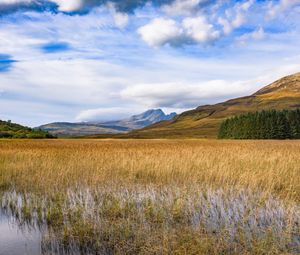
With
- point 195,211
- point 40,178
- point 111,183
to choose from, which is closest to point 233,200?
point 195,211

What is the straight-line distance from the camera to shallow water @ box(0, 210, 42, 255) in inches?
258

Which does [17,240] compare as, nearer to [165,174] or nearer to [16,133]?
[165,174]

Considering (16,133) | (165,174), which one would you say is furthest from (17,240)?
(16,133)

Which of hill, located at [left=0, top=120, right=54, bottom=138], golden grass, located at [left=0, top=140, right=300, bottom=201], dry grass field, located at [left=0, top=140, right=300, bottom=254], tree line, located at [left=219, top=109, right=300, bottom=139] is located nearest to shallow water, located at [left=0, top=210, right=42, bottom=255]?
dry grass field, located at [left=0, top=140, right=300, bottom=254]

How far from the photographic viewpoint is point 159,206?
9.38 metres

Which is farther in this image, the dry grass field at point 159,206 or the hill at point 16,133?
the hill at point 16,133

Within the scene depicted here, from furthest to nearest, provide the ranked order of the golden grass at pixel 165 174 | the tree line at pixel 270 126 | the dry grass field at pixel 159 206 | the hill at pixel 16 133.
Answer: the tree line at pixel 270 126
the hill at pixel 16 133
the golden grass at pixel 165 174
the dry grass field at pixel 159 206

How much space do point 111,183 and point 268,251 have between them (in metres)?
→ 8.47

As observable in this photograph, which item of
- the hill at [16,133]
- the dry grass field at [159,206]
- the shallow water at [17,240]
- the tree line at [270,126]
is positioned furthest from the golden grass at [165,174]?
the tree line at [270,126]

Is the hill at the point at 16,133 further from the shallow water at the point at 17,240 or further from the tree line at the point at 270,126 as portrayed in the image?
the shallow water at the point at 17,240

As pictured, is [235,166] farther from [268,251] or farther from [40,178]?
[268,251]

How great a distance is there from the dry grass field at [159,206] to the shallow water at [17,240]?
0.34 meters

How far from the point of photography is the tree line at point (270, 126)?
105188mm

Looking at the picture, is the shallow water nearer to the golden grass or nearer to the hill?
the golden grass
